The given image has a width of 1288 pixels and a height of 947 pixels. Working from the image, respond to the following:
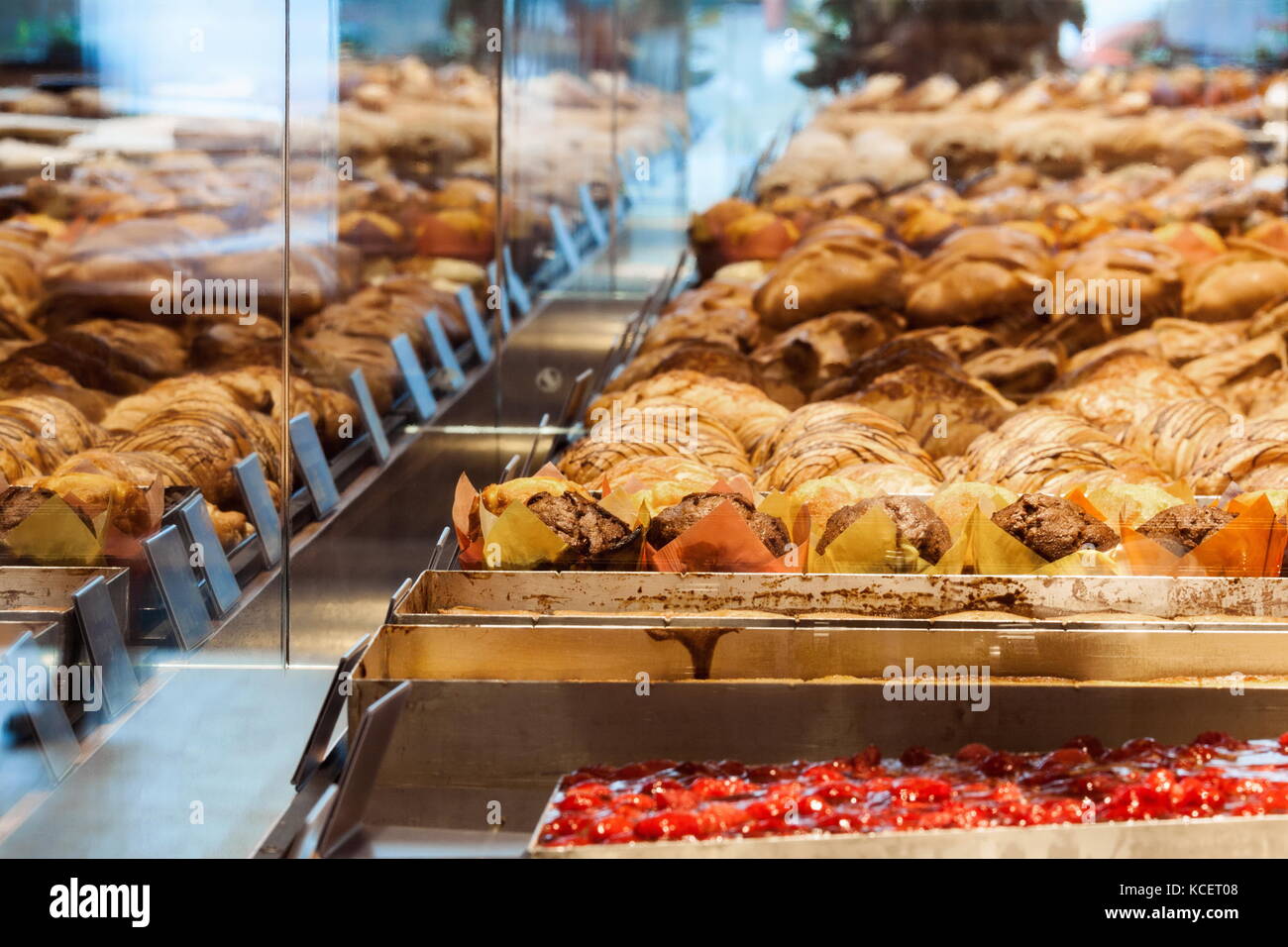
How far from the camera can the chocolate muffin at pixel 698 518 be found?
2.36 meters

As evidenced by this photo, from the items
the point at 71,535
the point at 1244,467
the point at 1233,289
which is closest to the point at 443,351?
the point at 71,535

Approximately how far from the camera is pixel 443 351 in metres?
4.39

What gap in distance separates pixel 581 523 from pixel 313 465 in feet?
3.91

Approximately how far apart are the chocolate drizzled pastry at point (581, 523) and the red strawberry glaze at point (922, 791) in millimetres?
595

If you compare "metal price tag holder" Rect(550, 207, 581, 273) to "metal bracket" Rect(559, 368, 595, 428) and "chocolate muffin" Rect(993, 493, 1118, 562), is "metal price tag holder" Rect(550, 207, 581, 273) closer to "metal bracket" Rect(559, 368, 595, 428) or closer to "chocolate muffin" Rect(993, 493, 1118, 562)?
"metal bracket" Rect(559, 368, 595, 428)

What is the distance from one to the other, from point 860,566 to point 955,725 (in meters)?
0.50

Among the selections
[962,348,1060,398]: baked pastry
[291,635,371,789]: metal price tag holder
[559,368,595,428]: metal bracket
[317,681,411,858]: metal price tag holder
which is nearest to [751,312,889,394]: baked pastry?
[962,348,1060,398]: baked pastry

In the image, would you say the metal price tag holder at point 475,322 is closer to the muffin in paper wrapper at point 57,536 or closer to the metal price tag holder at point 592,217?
the metal price tag holder at point 592,217

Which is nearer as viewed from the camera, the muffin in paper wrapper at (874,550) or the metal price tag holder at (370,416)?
the muffin in paper wrapper at (874,550)

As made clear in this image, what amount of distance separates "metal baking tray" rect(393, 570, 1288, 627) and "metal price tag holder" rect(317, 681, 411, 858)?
46cm

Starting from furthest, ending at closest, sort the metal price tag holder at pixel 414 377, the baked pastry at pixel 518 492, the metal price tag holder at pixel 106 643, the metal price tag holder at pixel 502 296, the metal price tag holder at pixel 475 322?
1. the metal price tag holder at pixel 502 296
2. the metal price tag holder at pixel 475 322
3. the metal price tag holder at pixel 414 377
4. the baked pastry at pixel 518 492
5. the metal price tag holder at pixel 106 643

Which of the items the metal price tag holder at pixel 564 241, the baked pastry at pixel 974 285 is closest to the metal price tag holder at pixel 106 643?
the baked pastry at pixel 974 285

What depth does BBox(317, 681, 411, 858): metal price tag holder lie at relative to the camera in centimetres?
159
